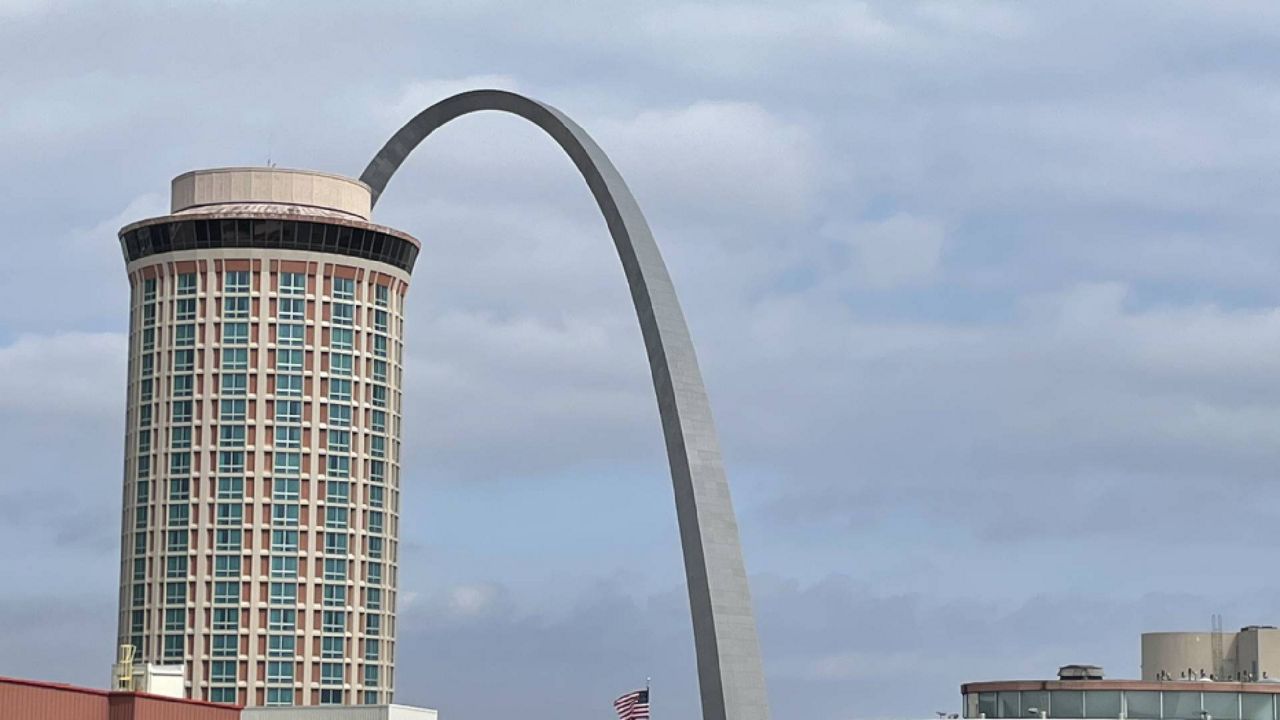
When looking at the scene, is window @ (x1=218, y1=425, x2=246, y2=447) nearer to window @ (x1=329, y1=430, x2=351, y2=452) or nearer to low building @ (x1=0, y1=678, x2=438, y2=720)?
window @ (x1=329, y1=430, x2=351, y2=452)

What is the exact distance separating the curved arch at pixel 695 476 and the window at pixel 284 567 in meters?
101

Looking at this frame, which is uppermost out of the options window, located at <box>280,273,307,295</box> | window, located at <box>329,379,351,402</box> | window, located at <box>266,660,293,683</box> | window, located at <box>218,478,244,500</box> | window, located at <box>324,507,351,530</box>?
window, located at <box>280,273,307,295</box>

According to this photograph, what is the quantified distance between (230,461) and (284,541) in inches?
325

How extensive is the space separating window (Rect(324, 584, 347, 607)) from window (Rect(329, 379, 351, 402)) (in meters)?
15.9

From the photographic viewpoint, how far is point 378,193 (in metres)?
127

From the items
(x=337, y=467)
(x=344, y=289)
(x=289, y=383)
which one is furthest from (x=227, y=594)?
(x=344, y=289)

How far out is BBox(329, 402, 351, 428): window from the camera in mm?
175250

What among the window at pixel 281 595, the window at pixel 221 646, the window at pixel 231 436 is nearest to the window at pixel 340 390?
the window at pixel 231 436

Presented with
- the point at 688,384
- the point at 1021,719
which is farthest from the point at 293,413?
the point at 688,384

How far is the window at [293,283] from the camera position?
173750 mm

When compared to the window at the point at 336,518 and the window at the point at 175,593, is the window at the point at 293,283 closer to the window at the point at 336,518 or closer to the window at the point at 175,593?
the window at the point at 336,518

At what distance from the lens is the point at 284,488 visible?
174 meters

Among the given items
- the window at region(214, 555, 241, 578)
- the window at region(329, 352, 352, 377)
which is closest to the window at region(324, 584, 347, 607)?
the window at region(214, 555, 241, 578)

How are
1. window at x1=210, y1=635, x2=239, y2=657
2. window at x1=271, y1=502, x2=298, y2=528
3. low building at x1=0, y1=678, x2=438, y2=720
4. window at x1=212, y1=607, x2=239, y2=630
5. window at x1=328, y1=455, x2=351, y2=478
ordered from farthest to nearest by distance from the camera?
window at x1=328, y1=455, x2=351, y2=478
window at x1=271, y1=502, x2=298, y2=528
window at x1=212, y1=607, x2=239, y2=630
window at x1=210, y1=635, x2=239, y2=657
low building at x1=0, y1=678, x2=438, y2=720
